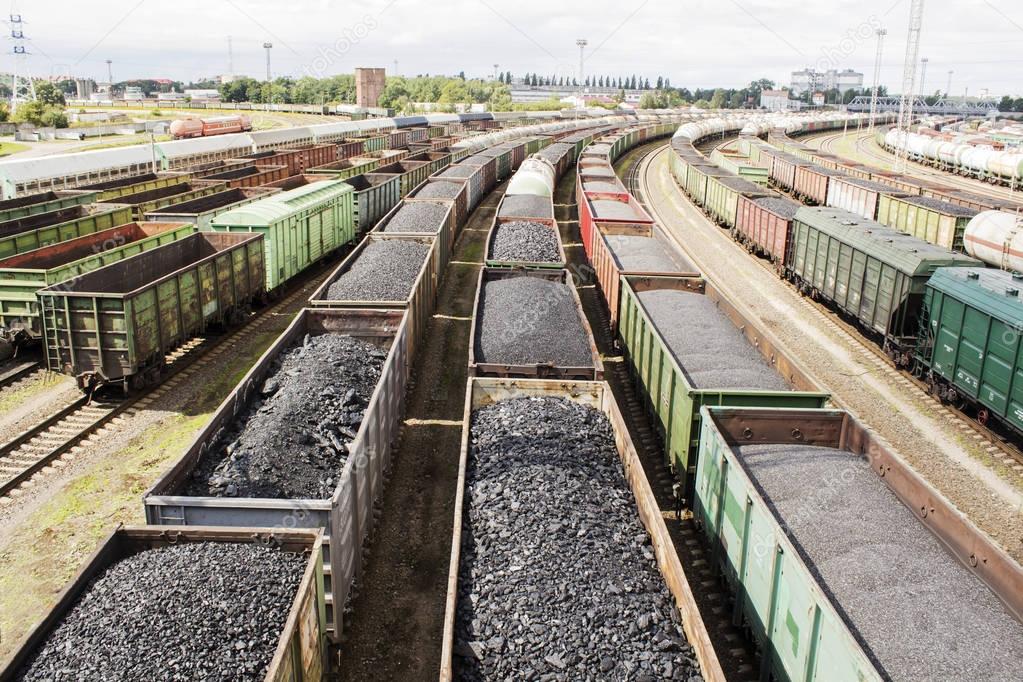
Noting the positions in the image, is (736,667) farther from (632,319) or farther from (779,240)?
(779,240)

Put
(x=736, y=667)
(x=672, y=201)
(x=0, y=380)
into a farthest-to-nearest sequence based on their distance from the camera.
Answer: (x=672, y=201) < (x=0, y=380) < (x=736, y=667)

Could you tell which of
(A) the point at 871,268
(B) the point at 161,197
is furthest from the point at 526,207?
(B) the point at 161,197

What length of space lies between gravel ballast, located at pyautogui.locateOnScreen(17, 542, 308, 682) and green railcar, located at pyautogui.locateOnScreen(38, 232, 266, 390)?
9047 millimetres

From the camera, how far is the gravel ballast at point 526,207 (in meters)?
30.3

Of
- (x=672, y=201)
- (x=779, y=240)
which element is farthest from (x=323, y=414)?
(x=672, y=201)

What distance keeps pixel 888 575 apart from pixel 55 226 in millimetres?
24208

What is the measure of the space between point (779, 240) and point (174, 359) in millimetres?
20820

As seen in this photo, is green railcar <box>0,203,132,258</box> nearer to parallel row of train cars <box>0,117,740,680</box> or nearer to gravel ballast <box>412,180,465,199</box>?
parallel row of train cars <box>0,117,740,680</box>

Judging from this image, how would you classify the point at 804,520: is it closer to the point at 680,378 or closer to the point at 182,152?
the point at 680,378

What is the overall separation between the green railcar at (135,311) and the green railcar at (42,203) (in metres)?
10.7

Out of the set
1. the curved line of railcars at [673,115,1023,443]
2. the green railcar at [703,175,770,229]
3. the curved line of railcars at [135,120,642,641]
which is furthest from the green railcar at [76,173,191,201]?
the curved line of railcars at [673,115,1023,443]

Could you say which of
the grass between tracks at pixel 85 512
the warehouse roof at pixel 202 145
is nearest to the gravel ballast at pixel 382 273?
the grass between tracks at pixel 85 512

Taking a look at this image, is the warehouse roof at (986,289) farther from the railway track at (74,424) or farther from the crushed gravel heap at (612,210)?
the railway track at (74,424)

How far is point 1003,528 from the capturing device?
12906 mm
